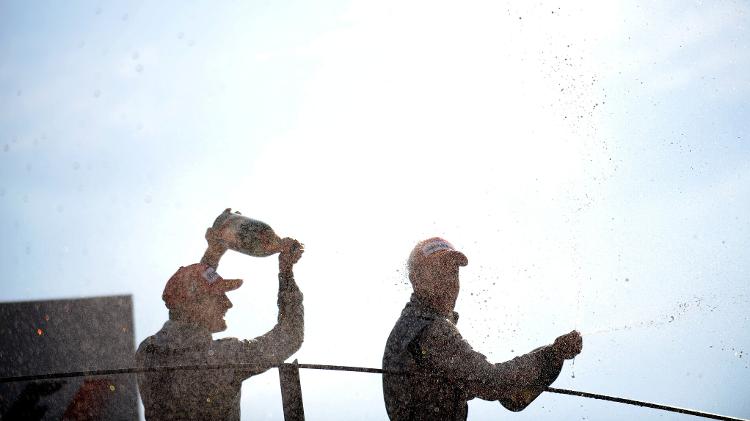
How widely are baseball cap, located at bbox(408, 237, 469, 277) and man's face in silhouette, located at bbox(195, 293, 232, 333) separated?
3.72 ft

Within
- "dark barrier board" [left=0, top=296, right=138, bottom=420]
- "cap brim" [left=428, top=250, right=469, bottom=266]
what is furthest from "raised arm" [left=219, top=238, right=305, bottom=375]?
"dark barrier board" [left=0, top=296, right=138, bottom=420]

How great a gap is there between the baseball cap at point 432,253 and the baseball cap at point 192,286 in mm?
1059

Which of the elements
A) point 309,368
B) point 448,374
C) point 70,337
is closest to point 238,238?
point 448,374

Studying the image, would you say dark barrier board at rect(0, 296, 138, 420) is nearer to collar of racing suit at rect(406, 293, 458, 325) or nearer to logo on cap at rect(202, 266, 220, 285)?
logo on cap at rect(202, 266, 220, 285)

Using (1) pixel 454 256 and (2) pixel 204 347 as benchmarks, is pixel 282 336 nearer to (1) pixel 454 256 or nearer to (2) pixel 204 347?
(2) pixel 204 347

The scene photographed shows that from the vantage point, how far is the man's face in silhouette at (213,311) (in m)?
4.93

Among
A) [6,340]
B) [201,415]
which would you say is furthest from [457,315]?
[6,340]

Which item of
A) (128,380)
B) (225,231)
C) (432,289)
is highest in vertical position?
(225,231)

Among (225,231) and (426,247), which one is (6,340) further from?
(426,247)

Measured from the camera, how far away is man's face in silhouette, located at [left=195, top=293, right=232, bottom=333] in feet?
16.2

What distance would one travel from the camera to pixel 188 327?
4.86 m

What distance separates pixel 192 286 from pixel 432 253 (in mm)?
Result: 1432

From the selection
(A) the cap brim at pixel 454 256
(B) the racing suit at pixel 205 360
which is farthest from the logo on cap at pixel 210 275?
(A) the cap brim at pixel 454 256

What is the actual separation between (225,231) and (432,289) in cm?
154
